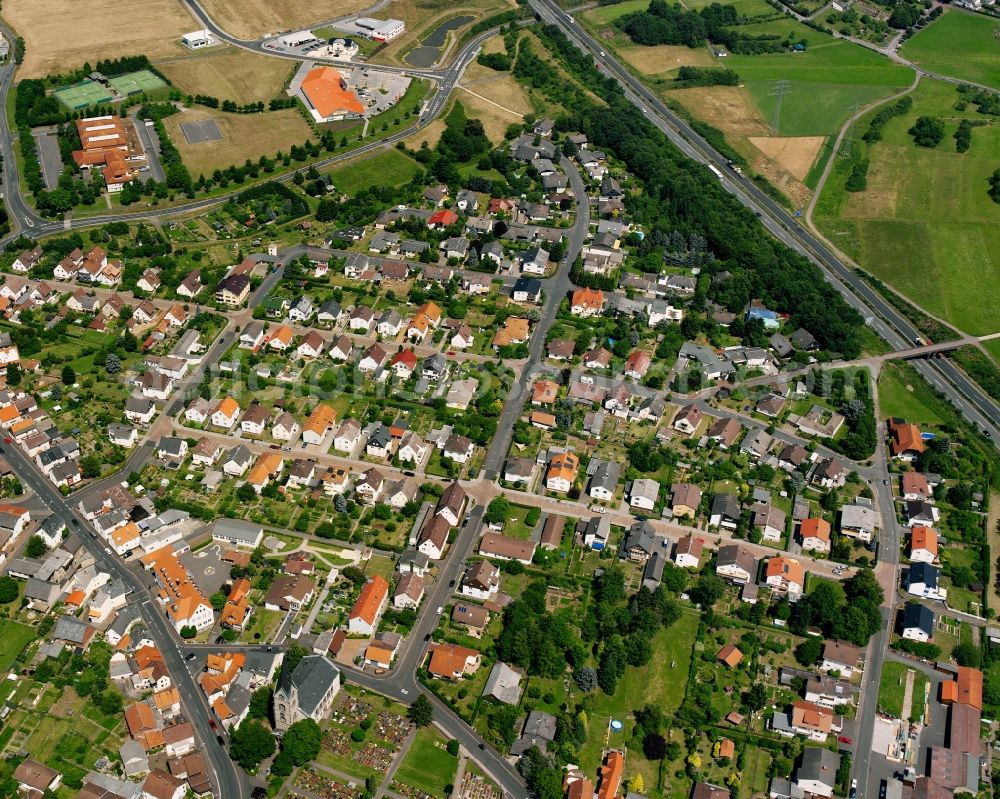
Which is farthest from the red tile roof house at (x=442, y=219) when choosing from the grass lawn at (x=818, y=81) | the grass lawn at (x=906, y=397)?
the grass lawn at (x=818, y=81)

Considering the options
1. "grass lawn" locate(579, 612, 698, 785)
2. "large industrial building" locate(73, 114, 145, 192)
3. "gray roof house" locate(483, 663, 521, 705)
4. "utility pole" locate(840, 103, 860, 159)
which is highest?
"large industrial building" locate(73, 114, 145, 192)

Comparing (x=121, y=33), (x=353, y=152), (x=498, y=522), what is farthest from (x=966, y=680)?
(x=121, y=33)

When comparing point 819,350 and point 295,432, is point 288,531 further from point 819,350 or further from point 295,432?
point 819,350

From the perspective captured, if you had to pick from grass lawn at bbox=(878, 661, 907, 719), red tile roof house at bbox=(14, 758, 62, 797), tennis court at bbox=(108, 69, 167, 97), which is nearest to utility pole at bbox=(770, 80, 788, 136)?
tennis court at bbox=(108, 69, 167, 97)

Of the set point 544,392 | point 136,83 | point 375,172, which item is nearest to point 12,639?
point 544,392

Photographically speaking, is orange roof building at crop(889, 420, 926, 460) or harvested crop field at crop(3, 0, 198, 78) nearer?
orange roof building at crop(889, 420, 926, 460)

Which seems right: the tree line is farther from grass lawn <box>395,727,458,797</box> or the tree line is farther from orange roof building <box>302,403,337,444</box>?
grass lawn <box>395,727,458,797</box>
